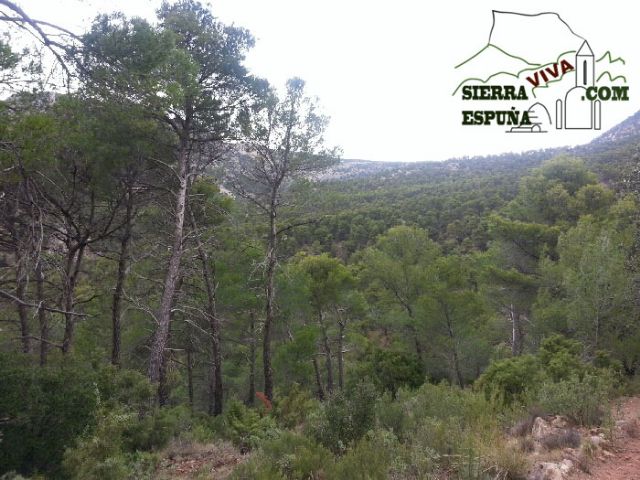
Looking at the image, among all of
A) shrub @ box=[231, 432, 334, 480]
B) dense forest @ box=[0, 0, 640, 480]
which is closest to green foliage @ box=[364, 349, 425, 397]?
dense forest @ box=[0, 0, 640, 480]

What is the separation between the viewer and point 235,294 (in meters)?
13.4

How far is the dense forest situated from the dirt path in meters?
0.24

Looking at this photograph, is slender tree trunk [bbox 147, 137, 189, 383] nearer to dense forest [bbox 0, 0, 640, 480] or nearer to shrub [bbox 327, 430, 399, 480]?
dense forest [bbox 0, 0, 640, 480]

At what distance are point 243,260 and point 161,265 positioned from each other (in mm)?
3179

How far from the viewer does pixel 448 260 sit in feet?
49.6

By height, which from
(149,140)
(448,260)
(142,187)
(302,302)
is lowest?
(302,302)

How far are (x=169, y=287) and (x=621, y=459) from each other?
25.8 ft

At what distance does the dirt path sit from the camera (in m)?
4.22

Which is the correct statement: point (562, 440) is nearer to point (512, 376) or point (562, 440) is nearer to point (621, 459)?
point (621, 459)

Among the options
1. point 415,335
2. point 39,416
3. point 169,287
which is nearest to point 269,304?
point 169,287

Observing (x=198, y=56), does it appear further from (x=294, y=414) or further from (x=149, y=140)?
(x=294, y=414)

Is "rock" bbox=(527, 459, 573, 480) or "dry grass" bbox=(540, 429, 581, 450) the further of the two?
"dry grass" bbox=(540, 429, 581, 450)

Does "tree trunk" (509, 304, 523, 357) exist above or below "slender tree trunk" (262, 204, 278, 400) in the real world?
below

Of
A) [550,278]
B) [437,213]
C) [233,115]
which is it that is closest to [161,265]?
[233,115]
